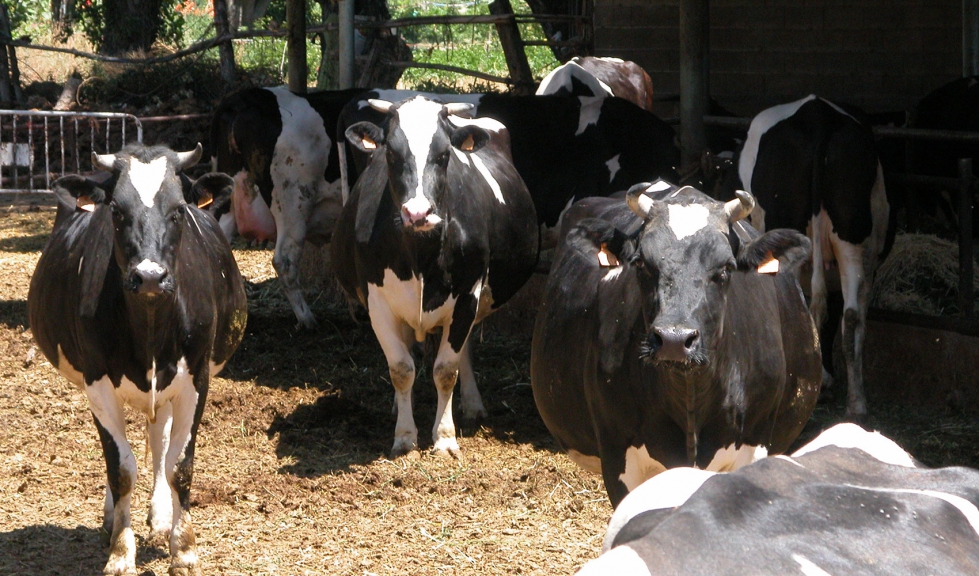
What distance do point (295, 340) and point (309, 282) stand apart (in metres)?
1.95

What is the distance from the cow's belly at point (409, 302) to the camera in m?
6.72

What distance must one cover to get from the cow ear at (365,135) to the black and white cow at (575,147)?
1937mm

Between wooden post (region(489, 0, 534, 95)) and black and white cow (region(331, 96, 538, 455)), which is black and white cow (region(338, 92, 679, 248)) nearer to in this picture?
black and white cow (region(331, 96, 538, 455))

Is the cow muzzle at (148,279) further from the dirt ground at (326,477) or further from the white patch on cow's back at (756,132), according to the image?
the white patch on cow's back at (756,132)

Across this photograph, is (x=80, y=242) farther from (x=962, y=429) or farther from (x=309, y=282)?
(x=309, y=282)

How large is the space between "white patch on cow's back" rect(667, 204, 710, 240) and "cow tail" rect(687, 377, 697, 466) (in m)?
0.49

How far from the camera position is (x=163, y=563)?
5.09 m

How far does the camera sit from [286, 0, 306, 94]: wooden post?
1093 cm

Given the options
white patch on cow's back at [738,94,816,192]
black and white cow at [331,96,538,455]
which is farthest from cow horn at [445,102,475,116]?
white patch on cow's back at [738,94,816,192]

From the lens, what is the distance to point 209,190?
5035mm

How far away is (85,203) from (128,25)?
20296 millimetres

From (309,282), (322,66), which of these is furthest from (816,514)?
(322,66)

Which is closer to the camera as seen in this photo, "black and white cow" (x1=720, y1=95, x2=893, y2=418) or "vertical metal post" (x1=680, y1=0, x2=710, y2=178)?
"black and white cow" (x1=720, y1=95, x2=893, y2=418)

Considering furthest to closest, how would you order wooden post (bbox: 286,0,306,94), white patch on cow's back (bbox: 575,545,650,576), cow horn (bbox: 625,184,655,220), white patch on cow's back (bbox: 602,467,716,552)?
Answer: 1. wooden post (bbox: 286,0,306,94)
2. cow horn (bbox: 625,184,655,220)
3. white patch on cow's back (bbox: 602,467,716,552)
4. white patch on cow's back (bbox: 575,545,650,576)
